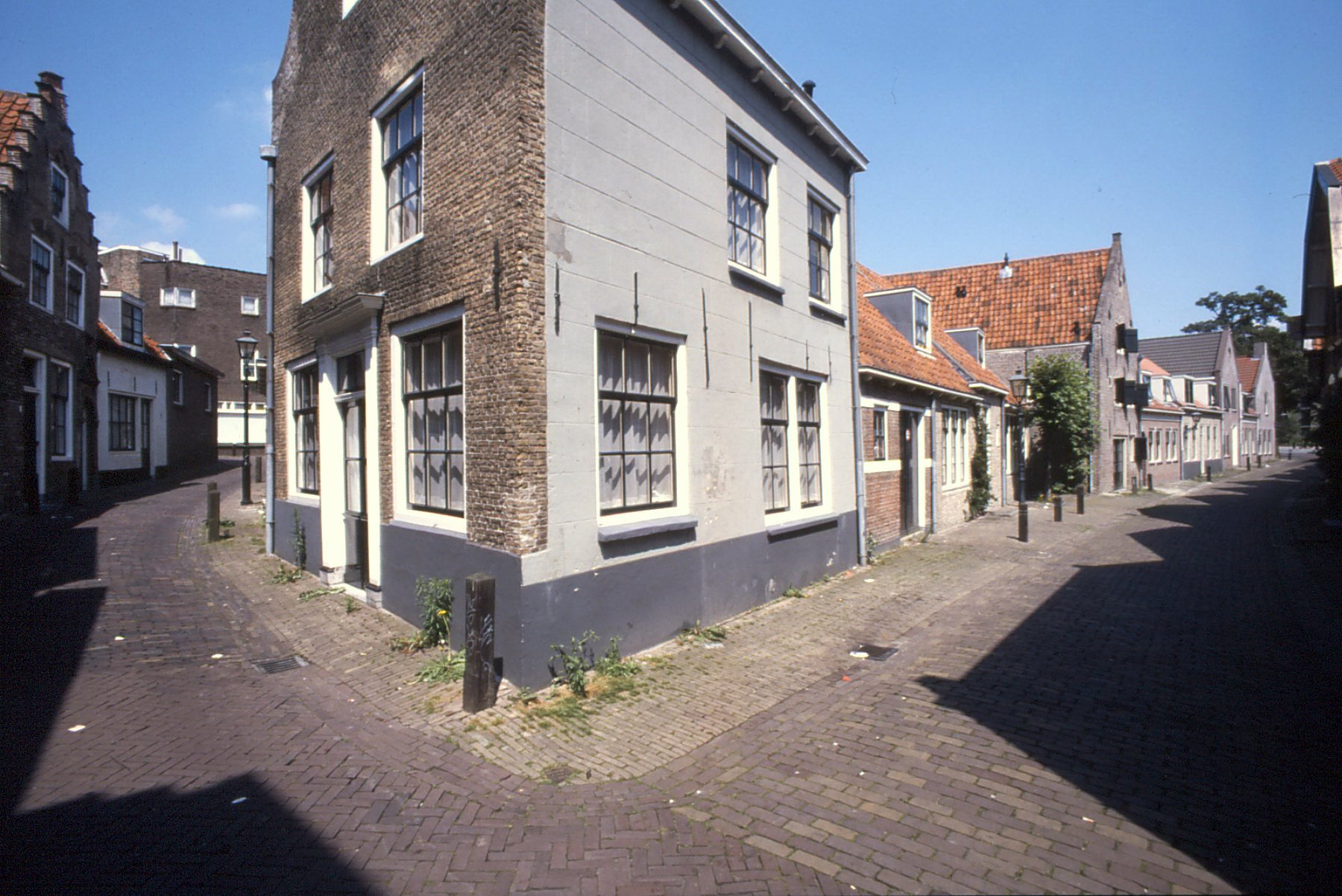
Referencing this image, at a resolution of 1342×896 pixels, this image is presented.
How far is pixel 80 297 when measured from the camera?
18.8 m

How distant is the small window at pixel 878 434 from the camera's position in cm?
1317

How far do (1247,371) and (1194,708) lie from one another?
70356 mm

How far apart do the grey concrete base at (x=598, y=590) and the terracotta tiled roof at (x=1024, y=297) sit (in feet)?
65.4

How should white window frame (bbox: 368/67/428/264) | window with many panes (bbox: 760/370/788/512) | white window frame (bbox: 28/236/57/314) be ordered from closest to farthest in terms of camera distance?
1. white window frame (bbox: 368/67/428/264)
2. window with many panes (bbox: 760/370/788/512)
3. white window frame (bbox: 28/236/57/314)

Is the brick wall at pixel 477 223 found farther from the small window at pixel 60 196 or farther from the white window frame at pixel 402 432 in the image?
the small window at pixel 60 196

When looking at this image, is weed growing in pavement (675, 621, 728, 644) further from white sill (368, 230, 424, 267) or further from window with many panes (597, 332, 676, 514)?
white sill (368, 230, 424, 267)

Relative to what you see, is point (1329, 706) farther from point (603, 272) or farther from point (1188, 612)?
point (603, 272)

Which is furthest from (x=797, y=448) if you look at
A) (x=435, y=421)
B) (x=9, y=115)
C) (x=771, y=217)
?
(x=9, y=115)

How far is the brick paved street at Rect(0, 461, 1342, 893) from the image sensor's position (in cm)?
349

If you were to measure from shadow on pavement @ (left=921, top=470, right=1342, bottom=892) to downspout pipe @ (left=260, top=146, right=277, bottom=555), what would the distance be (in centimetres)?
1082

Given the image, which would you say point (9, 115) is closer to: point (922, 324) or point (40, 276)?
point (40, 276)

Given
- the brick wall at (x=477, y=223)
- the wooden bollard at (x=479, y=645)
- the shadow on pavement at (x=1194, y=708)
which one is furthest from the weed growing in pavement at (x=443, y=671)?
the shadow on pavement at (x=1194, y=708)

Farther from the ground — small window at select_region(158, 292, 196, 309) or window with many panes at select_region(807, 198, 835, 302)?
small window at select_region(158, 292, 196, 309)

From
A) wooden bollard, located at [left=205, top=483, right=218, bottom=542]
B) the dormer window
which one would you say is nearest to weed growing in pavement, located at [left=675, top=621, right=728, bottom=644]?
wooden bollard, located at [left=205, top=483, right=218, bottom=542]
